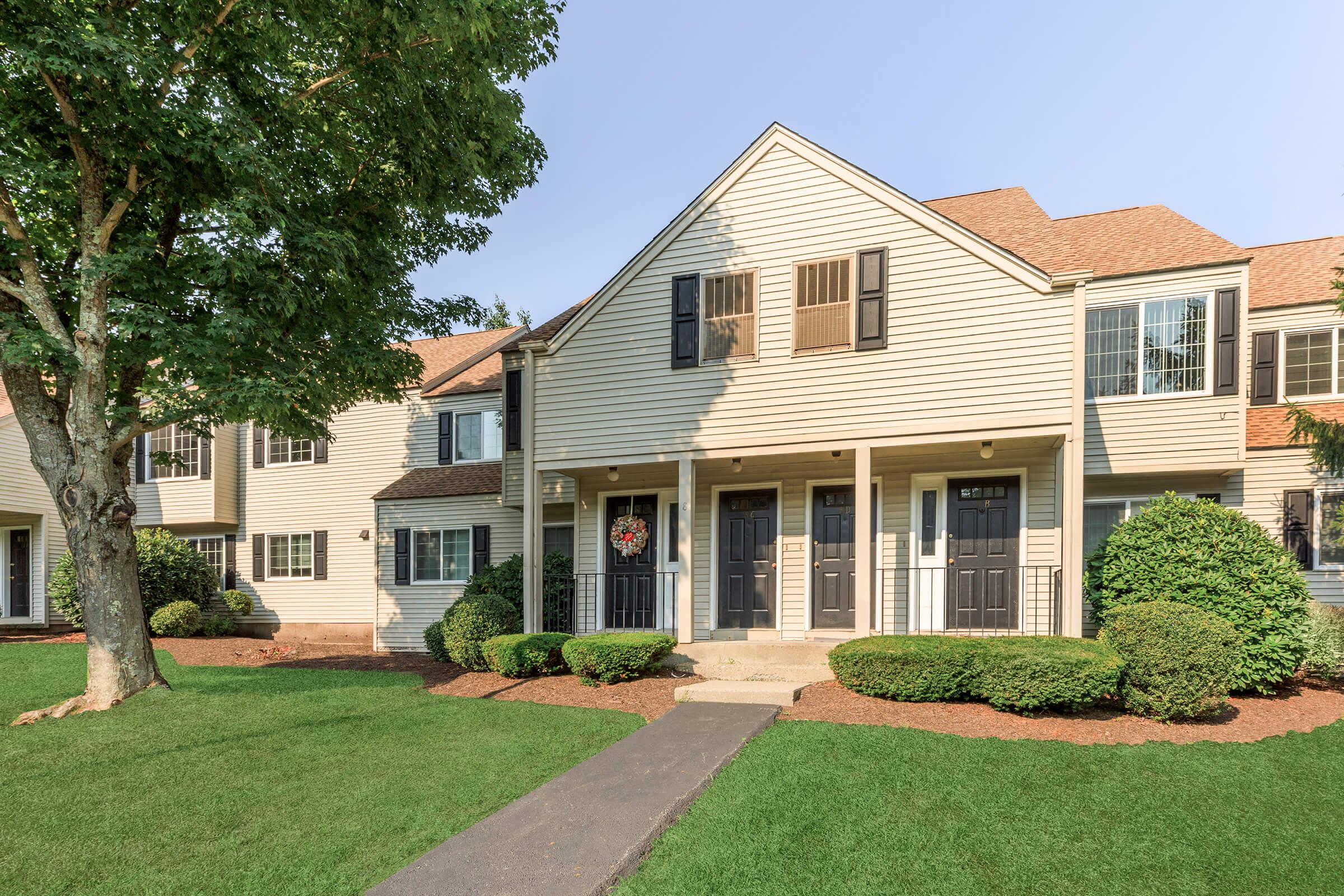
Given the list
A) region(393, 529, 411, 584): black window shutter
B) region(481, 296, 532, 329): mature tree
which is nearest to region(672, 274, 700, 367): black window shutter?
region(393, 529, 411, 584): black window shutter

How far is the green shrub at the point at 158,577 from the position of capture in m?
16.5

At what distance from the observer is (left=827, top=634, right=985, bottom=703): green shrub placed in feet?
26.8

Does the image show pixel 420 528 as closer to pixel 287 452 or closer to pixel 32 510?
pixel 287 452

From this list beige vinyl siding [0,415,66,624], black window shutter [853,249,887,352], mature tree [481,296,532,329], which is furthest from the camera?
mature tree [481,296,532,329]

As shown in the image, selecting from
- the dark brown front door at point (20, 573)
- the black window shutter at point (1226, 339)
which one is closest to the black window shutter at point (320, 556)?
the dark brown front door at point (20, 573)

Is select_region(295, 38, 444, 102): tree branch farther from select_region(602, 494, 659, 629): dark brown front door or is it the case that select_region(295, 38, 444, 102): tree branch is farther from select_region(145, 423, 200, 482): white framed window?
select_region(145, 423, 200, 482): white framed window

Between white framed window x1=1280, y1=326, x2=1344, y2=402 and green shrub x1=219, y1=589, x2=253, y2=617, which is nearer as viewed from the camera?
white framed window x1=1280, y1=326, x2=1344, y2=402

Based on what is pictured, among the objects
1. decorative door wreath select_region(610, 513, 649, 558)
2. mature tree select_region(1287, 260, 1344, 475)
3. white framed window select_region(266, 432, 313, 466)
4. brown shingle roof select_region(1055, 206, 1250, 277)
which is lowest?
decorative door wreath select_region(610, 513, 649, 558)

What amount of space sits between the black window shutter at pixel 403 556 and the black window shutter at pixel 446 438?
5.69 feet

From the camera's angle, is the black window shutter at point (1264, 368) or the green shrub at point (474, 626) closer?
the green shrub at point (474, 626)

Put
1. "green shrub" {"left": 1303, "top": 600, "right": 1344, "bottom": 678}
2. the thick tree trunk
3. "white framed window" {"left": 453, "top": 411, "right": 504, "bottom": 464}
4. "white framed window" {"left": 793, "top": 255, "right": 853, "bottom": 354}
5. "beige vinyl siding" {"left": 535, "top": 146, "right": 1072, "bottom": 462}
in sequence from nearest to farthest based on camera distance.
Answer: the thick tree trunk
"green shrub" {"left": 1303, "top": 600, "right": 1344, "bottom": 678}
"beige vinyl siding" {"left": 535, "top": 146, "right": 1072, "bottom": 462}
"white framed window" {"left": 793, "top": 255, "right": 853, "bottom": 354}
"white framed window" {"left": 453, "top": 411, "right": 504, "bottom": 464}

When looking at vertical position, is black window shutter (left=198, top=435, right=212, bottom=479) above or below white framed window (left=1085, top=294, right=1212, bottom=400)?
below

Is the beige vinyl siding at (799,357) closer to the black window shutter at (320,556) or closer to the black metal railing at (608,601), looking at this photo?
the black metal railing at (608,601)

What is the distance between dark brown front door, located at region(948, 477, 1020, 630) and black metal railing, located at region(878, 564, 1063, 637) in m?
0.01
